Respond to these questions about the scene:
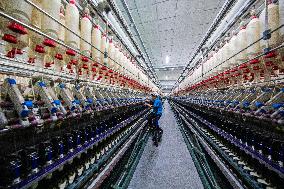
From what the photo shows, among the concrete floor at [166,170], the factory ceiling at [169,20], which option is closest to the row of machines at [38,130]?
the concrete floor at [166,170]

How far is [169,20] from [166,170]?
4.97 m

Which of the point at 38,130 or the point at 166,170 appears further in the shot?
the point at 166,170

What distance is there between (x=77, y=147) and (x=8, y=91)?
931 millimetres

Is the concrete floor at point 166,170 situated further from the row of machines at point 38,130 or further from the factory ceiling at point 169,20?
the factory ceiling at point 169,20

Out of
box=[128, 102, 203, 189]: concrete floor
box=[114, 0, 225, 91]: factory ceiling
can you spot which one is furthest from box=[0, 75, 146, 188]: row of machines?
box=[114, 0, 225, 91]: factory ceiling

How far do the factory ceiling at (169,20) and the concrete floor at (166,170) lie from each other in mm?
3546

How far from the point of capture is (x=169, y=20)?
655cm

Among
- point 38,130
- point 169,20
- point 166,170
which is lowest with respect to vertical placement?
point 166,170

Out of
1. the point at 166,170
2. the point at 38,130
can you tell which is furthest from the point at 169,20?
the point at 38,130

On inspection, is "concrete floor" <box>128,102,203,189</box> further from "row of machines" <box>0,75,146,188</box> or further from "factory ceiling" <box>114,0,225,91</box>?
"factory ceiling" <box>114,0,225,91</box>

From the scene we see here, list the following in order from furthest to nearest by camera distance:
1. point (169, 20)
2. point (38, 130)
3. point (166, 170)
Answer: point (169, 20) → point (166, 170) → point (38, 130)

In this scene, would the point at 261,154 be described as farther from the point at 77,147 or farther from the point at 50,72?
the point at 50,72

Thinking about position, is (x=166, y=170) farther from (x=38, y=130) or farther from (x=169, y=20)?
(x=169, y=20)

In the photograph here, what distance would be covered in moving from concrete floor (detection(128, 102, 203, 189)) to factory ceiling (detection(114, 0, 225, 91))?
11.6ft
